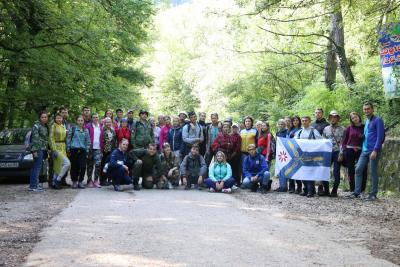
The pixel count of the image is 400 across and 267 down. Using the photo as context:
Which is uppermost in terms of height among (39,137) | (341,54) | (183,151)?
(341,54)

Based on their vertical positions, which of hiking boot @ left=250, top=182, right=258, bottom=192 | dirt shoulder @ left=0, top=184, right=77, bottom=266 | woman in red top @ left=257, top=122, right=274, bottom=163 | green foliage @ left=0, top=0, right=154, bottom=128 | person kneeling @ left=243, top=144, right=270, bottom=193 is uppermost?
green foliage @ left=0, top=0, right=154, bottom=128

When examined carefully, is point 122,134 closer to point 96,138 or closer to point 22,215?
point 96,138

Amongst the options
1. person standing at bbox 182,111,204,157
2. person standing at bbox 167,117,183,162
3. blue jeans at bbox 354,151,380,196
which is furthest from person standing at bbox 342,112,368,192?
person standing at bbox 167,117,183,162

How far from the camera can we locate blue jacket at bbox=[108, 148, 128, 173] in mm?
11812

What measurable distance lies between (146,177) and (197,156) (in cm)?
145

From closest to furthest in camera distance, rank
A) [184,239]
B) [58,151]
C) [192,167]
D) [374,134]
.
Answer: [184,239] → [374,134] → [58,151] → [192,167]

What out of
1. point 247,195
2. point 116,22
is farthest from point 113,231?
point 116,22

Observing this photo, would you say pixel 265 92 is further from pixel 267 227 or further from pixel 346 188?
pixel 267 227

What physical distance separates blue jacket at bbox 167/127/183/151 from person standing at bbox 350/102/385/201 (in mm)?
5107

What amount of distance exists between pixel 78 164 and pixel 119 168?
4.26ft

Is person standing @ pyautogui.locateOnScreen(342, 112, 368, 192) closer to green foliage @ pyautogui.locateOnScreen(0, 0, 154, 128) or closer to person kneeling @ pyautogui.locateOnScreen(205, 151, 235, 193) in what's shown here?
person kneeling @ pyautogui.locateOnScreen(205, 151, 235, 193)

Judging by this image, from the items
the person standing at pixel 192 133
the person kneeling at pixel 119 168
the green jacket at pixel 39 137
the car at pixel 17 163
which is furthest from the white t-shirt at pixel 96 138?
the person standing at pixel 192 133

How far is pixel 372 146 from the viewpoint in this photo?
33.5 ft

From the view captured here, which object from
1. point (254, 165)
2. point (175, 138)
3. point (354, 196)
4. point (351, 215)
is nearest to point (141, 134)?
point (175, 138)
